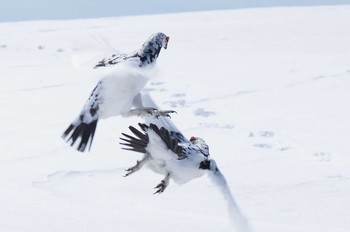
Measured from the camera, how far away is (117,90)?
1826mm

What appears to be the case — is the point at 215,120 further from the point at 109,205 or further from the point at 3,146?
the point at 109,205

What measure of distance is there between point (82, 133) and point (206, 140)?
4.86 metres

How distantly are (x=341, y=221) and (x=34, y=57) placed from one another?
10030 mm

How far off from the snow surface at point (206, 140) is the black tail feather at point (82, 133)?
14 cm

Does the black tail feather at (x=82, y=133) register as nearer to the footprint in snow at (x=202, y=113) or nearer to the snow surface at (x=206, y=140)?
the snow surface at (x=206, y=140)

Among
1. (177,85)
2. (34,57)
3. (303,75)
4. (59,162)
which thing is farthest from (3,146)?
(34,57)

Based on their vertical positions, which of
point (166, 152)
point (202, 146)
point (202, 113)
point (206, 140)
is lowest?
point (166, 152)

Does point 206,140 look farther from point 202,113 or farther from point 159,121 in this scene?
point 159,121

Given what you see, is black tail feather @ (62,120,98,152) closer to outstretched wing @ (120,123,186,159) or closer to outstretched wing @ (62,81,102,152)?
outstretched wing @ (62,81,102,152)

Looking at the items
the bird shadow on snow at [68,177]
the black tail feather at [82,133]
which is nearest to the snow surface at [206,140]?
the bird shadow on snow at [68,177]

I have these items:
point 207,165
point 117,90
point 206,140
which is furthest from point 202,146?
point 206,140

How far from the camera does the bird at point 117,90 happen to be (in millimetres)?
1830

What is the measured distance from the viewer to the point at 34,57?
14.0 metres

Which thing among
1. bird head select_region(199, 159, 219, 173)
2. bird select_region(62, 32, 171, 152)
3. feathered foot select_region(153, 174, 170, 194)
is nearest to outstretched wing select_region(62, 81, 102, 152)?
bird select_region(62, 32, 171, 152)
